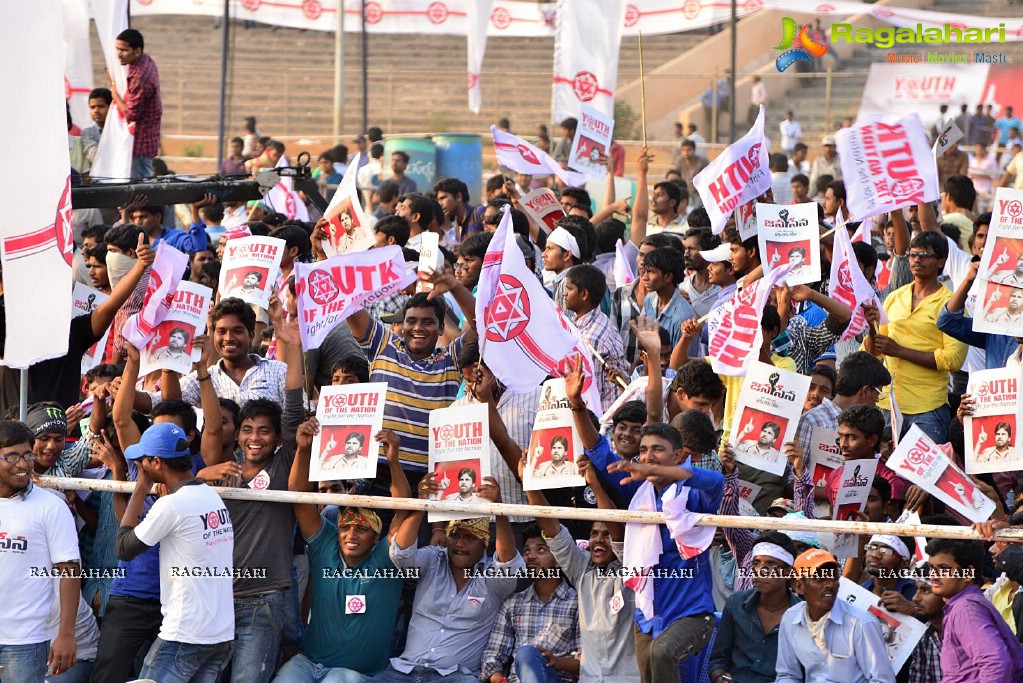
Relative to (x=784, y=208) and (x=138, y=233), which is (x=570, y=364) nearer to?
(x=784, y=208)

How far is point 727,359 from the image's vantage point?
26.2ft

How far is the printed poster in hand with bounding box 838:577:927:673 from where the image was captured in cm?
703

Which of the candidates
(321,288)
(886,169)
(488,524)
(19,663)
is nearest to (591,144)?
(886,169)

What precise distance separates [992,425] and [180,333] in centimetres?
397

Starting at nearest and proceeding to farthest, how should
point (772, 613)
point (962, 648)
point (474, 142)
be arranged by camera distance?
point (962, 648) → point (772, 613) → point (474, 142)

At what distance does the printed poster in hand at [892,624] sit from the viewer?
23.1 feet

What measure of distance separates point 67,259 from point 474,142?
46.7ft

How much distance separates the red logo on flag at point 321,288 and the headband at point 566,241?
5.65ft

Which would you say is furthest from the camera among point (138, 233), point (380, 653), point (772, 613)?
point (138, 233)

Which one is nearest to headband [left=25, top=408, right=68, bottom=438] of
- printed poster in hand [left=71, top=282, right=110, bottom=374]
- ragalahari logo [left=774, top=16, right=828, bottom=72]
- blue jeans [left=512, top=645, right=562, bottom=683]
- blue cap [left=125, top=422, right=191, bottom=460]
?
blue cap [left=125, top=422, right=191, bottom=460]

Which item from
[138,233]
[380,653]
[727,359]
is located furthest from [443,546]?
[138,233]

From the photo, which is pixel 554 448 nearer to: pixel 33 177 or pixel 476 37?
pixel 33 177

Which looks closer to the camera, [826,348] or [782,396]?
[782,396]

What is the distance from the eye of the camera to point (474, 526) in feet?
25.8
